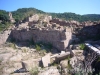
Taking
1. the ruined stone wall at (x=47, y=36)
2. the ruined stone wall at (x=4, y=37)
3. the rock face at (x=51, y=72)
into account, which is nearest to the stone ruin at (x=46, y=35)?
the ruined stone wall at (x=47, y=36)

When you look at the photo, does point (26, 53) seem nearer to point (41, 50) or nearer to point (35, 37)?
point (41, 50)

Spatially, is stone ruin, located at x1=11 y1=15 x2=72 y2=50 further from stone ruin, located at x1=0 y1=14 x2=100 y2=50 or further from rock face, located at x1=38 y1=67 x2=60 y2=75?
rock face, located at x1=38 y1=67 x2=60 y2=75

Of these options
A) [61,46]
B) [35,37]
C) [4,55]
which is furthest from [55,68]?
[35,37]

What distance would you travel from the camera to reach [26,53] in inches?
452

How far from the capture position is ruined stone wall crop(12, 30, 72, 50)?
10.9 meters

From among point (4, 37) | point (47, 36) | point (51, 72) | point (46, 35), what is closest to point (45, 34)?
point (46, 35)

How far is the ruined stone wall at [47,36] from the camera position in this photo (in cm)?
1095

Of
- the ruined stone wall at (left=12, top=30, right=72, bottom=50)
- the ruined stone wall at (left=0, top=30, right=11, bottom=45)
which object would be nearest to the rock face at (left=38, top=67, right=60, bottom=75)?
the ruined stone wall at (left=12, top=30, right=72, bottom=50)

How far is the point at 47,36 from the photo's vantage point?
12750mm

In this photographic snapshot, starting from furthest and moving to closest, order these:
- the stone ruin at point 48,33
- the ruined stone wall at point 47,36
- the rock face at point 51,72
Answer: the stone ruin at point 48,33 → the ruined stone wall at point 47,36 → the rock face at point 51,72

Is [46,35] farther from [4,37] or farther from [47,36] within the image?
[4,37]

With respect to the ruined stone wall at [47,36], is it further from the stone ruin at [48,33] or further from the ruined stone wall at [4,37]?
the ruined stone wall at [4,37]

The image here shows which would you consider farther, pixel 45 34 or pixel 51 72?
pixel 45 34

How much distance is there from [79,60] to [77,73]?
1650mm
